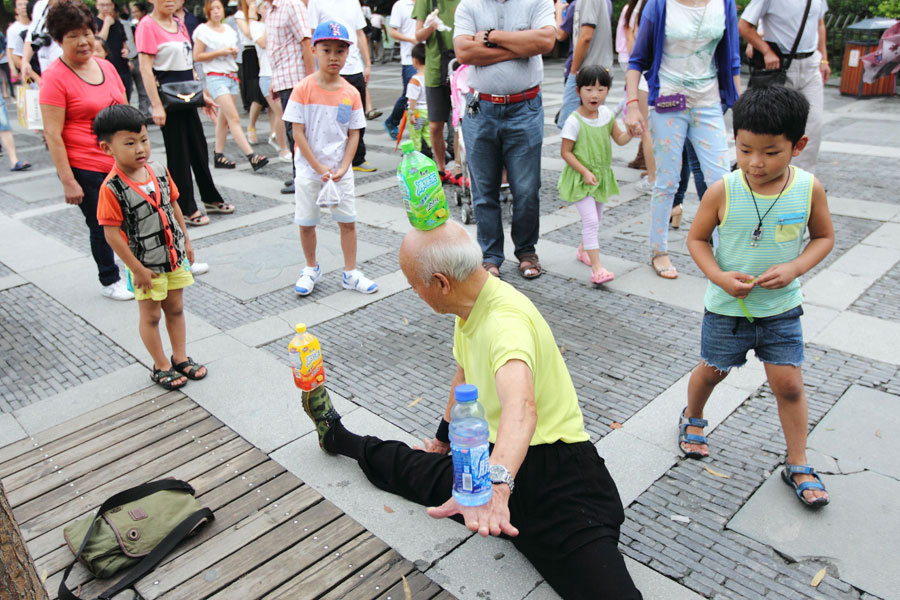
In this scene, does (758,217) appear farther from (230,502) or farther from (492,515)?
(230,502)

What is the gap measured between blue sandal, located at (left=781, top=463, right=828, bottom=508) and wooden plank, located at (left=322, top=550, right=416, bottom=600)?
1574 millimetres

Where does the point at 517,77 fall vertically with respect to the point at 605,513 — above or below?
above

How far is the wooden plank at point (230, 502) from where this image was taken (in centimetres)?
275

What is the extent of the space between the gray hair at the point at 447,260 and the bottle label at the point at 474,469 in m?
0.62

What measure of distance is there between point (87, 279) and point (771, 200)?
203 inches

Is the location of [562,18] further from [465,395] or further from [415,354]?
[465,395]

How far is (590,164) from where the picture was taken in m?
5.25

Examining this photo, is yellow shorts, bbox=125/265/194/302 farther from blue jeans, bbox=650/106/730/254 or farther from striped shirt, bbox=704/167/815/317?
blue jeans, bbox=650/106/730/254

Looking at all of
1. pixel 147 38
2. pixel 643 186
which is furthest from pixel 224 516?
pixel 643 186

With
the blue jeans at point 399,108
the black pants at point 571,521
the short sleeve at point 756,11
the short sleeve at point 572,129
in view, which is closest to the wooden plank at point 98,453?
the black pants at point 571,521

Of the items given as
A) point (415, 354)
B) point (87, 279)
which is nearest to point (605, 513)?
point (415, 354)

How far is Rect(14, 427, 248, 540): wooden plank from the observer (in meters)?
2.97

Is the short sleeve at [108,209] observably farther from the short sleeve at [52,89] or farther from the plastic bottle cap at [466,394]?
the plastic bottle cap at [466,394]

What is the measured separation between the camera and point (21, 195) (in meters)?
8.80
